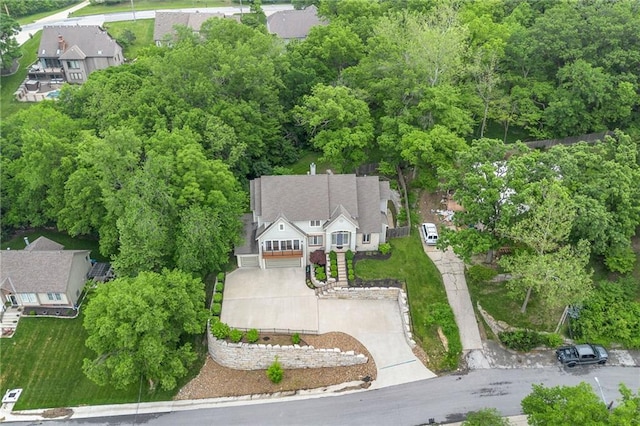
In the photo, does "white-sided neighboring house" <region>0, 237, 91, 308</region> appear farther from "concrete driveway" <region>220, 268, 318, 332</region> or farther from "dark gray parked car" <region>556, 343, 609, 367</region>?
"dark gray parked car" <region>556, 343, 609, 367</region>

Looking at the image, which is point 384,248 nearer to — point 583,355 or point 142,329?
point 583,355

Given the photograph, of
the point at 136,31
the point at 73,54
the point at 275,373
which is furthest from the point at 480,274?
the point at 136,31

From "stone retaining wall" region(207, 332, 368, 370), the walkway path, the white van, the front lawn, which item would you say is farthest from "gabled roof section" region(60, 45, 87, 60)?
the walkway path

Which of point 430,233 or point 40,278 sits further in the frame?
point 430,233

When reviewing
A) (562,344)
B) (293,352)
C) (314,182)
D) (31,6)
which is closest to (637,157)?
(562,344)

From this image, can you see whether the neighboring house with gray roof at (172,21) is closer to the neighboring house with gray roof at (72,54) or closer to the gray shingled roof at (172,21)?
the gray shingled roof at (172,21)
